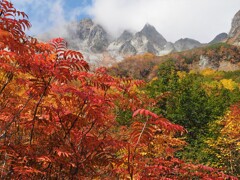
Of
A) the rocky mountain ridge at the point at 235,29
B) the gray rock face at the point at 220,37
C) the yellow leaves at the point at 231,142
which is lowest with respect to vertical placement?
the yellow leaves at the point at 231,142

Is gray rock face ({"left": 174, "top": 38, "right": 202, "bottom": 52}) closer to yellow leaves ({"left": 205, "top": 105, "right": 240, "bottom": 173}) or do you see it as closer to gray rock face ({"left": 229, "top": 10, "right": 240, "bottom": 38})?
→ gray rock face ({"left": 229, "top": 10, "right": 240, "bottom": 38})

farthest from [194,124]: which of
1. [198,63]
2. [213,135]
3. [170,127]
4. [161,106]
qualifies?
[198,63]

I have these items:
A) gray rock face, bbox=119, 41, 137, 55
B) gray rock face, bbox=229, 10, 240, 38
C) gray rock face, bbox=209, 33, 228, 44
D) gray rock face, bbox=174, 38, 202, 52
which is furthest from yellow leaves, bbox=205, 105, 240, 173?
gray rock face, bbox=209, 33, 228, 44

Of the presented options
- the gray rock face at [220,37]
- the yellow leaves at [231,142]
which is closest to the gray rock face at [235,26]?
the gray rock face at [220,37]

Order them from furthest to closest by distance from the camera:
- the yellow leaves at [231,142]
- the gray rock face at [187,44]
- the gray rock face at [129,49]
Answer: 1. the gray rock face at [129,49]
2. the gray rock face at [187,44]
3. the yellow leaves at [231,142]

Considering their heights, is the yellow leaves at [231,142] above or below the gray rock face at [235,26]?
below

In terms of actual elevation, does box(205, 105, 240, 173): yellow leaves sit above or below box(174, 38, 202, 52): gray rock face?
below

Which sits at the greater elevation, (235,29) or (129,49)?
(129,49)

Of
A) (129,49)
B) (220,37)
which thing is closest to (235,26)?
(220,37)

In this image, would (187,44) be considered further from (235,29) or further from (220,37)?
(235,29)

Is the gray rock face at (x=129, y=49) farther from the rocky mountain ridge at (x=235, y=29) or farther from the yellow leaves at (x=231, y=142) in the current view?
the yellow leaves at (x=231, y=142)

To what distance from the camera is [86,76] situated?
3625mm

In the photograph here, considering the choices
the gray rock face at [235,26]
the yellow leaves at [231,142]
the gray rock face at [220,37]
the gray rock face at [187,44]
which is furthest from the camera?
the gray rock face at [220,37]

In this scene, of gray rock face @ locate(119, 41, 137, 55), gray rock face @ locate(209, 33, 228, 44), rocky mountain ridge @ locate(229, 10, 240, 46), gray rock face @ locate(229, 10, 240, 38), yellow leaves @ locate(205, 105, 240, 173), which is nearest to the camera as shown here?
yellow leaves @ locate(205, 105, 240, 173)
